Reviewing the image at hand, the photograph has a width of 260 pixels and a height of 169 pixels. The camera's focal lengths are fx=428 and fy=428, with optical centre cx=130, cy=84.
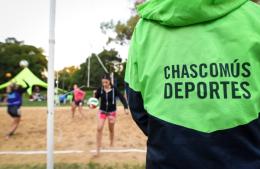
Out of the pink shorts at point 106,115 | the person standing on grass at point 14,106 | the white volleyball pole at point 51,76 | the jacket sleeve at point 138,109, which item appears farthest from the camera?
the person standing on grass at point 14,106

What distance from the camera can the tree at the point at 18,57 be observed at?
79.6 meters

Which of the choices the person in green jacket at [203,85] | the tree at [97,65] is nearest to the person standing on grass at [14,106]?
the person in green jacket at [203,85]

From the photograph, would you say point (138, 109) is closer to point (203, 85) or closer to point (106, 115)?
point (203, 85)

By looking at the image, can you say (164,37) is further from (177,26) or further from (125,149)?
(125,149)

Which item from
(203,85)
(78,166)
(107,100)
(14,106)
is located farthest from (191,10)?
(14,106)

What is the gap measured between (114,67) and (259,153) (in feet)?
243

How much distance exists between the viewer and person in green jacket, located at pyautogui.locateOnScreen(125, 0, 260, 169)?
170cm

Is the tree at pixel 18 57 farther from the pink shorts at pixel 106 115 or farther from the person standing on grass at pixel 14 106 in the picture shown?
the pink shorts at pixel 106 115

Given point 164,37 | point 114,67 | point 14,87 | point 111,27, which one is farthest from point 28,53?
point 164,37

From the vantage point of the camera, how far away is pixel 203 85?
1.75 meters

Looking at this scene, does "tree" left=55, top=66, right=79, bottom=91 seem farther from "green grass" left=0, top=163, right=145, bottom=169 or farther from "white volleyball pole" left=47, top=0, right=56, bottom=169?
"white volleyball pole" left=47, top=0, right=56, bottom=169

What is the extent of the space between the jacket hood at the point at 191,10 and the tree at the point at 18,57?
78058 millimetres

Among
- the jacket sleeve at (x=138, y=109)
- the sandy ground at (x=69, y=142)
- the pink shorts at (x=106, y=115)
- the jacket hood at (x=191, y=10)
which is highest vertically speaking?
the jacket hood at (x=191, y=10)

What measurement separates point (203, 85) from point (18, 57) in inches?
3322
